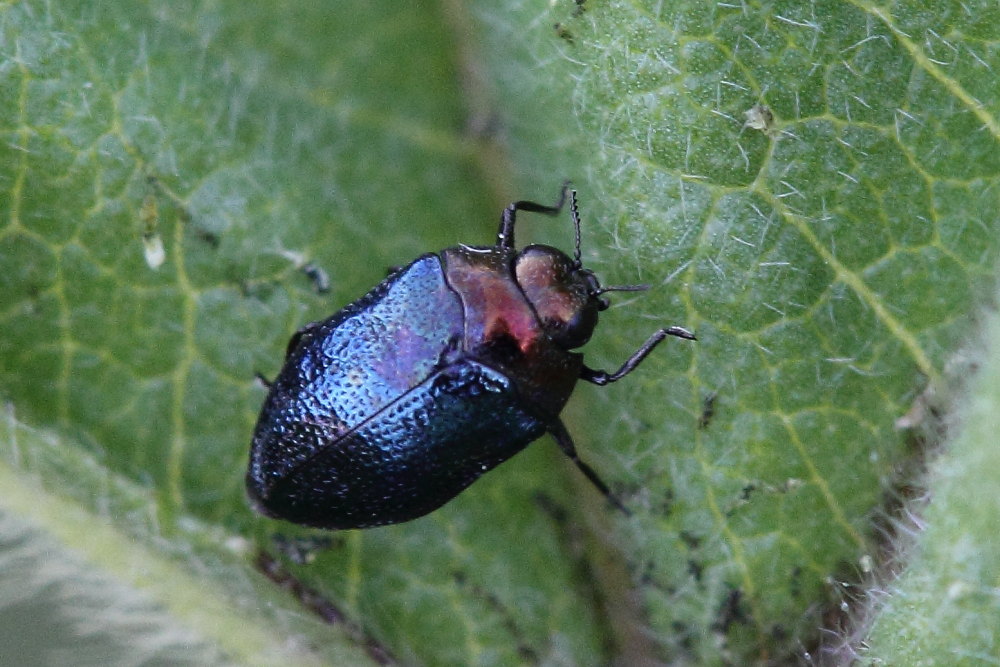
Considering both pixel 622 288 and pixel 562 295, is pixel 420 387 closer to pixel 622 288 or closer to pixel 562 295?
pixel 562 295

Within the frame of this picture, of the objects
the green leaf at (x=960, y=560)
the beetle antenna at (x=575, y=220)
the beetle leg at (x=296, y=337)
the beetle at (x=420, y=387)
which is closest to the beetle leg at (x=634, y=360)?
the beetle at (x=420, y=387)

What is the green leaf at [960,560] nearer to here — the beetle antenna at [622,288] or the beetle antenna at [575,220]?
the beetle antenna at [622,288]


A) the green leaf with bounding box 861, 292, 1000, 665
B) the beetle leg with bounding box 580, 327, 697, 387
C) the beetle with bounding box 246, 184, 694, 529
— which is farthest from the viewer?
the beetle with bounding box 246, 184, 694, 529

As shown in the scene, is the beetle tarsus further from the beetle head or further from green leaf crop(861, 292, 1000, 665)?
green leaf crop(861, 292, 1000, 665)

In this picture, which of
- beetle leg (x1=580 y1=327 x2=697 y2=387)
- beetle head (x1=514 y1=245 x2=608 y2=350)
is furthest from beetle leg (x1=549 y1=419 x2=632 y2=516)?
beetle head (x1=514 y1=245 x2=608 y2=350)

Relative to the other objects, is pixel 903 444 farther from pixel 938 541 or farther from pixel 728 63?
pixel 728 63

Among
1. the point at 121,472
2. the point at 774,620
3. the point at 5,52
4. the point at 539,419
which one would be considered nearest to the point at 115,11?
the point at 5,52

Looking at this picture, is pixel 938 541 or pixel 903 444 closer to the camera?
pixel 938 541
